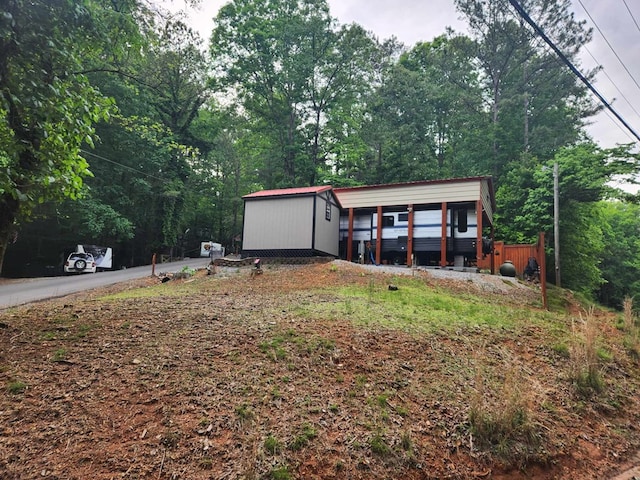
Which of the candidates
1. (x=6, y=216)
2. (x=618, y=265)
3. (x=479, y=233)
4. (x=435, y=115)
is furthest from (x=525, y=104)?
(x=6, y=216)

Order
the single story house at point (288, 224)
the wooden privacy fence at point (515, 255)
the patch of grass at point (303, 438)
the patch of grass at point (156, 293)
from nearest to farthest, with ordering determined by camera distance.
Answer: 1. the patch of grass at point (303, 438)
2. the patch of grass at point (156, 293)
3. the single story house at point (288, 224)
4. the wooden privacy fence at point (515, 255)

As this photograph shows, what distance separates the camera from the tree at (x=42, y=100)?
3559 millimetres

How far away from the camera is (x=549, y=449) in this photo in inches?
123

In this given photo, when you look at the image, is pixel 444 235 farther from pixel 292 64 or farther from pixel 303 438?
pixel 292 64

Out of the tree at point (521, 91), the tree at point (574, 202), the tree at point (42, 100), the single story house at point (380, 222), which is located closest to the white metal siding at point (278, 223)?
the single story house at point (380, 222)

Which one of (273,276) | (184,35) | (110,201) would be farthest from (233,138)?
(184,35)

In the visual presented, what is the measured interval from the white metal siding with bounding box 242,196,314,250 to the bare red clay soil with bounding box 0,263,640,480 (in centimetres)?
869

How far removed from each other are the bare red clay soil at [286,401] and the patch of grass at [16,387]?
0.04 ft

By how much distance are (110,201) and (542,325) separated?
74.8ft

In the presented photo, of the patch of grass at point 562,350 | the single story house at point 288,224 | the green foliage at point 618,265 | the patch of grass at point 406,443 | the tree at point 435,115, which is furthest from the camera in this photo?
the tree at point 435,115

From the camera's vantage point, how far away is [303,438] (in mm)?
2791

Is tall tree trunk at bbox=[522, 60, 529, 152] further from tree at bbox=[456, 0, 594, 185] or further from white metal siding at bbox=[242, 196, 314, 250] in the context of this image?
white metal siding at bbox=[242, 196, 314, 250]

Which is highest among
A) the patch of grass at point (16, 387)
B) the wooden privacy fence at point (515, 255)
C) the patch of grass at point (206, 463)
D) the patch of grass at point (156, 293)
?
the wooden privacy fence at point (515, 255)

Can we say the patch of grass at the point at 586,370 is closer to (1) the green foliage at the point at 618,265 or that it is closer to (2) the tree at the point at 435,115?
(2) the tree at the point at 435,115
